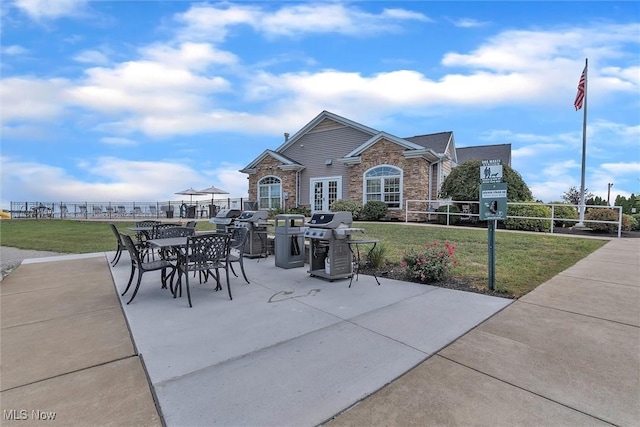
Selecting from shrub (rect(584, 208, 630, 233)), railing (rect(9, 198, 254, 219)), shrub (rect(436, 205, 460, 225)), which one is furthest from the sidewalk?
railing (rect(9, 198, 254, 219))

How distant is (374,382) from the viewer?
234cm

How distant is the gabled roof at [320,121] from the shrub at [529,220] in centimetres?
836

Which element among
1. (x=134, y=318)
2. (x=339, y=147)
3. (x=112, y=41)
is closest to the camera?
(x=134, y=318)

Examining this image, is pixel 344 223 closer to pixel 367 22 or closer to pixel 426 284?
pixel 426 284

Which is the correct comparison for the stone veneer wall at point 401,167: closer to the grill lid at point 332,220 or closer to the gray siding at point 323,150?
the gray siding at point 323,150

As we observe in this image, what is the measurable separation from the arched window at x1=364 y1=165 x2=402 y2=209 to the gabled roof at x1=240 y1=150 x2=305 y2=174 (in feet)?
16.1

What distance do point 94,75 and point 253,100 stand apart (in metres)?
7.37

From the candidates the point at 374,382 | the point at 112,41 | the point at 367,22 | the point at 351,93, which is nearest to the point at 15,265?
the point at 112,41

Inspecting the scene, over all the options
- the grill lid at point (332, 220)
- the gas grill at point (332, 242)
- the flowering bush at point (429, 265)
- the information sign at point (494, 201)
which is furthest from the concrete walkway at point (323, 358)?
the information sign at point (494, 201)

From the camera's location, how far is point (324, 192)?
1961cm

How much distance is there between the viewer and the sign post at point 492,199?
467cm

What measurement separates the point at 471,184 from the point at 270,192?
12489 millimetres

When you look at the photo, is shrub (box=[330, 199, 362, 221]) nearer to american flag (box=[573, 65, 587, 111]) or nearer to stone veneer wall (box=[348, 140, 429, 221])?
stone veneer wall (box=[348, 140, 429, 221])

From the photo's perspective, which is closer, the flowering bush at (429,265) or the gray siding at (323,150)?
the flowering bush at (429,265)
